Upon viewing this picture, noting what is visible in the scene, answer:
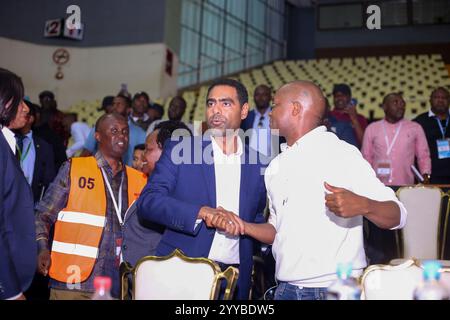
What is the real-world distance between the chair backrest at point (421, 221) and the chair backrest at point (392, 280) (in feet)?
6.37

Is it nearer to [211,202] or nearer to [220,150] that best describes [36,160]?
[220,150]

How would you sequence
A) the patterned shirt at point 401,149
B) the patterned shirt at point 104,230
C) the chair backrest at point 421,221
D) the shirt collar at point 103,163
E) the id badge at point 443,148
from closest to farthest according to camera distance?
the patterned shirt at point 104,230
the shirt collar at point 103,163
the chair backrest at point 421,221
the patterned shirt at point 401,149
the id badge at point 443,148

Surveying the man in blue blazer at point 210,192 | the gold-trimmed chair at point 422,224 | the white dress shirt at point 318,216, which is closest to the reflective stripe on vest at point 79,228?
the man in blue blazer at point 210,192

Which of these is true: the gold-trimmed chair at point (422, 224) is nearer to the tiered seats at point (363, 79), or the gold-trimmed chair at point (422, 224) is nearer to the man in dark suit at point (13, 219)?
the man in dark suit at point (13, 219)

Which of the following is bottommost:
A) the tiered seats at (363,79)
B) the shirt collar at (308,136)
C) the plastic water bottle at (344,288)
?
the plastic water bottle at (344,288)

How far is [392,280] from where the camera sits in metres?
1.79

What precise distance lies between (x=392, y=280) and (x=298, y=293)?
1.09 feet

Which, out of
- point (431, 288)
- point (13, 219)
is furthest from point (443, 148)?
point (13, 219)

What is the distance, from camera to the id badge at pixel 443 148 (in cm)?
490

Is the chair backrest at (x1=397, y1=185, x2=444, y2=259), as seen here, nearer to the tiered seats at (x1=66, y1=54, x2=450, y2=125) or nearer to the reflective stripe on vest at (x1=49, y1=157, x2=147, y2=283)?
the reflective stripe on vest at (x1=49, y1=157, x2=147, y2=283)

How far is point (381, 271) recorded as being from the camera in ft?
5.91

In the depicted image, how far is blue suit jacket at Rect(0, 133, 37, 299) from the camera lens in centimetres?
164

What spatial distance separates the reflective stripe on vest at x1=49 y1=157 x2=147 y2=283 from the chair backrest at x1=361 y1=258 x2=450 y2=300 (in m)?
1.45
